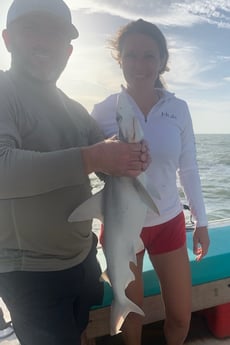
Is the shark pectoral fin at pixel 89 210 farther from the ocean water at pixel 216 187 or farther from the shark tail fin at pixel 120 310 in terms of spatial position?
the ocean water at pixel 216 187

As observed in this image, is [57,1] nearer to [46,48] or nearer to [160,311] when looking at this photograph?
[46,48]

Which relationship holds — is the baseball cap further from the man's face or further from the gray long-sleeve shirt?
the gray long-sleeve shirt

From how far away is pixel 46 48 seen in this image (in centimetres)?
163

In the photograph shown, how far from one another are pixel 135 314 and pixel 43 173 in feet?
4.67

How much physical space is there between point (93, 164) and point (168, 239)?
3.33 feet

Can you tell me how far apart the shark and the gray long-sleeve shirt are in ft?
0.39

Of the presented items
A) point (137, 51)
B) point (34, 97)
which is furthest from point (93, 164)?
point (137, 51)

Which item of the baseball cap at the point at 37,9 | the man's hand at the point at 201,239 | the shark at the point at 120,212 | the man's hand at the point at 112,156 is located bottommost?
the man's hand at the point at 201,239

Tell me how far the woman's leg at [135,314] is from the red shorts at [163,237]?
10cm

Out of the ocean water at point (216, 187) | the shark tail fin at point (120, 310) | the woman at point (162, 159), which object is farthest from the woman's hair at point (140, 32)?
the ocean water at point (216, 187)

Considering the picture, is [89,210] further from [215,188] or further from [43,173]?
[215,188]

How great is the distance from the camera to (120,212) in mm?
1690

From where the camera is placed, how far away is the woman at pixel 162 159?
2168 millimetres

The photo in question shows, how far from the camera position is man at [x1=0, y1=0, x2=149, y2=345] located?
143 cm
